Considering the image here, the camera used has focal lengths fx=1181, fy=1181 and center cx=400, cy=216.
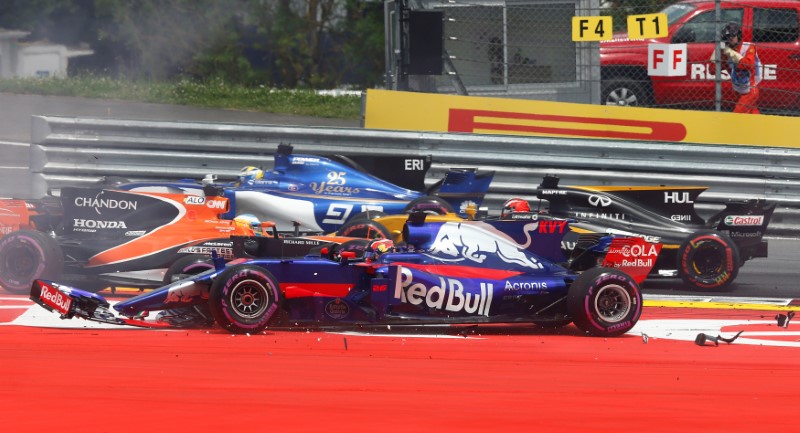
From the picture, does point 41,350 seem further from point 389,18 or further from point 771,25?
point 771,25

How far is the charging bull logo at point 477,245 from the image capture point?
27.3 ft

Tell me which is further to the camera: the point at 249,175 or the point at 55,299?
the point at 249,175

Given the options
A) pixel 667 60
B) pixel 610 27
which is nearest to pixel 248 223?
pixel 610 27

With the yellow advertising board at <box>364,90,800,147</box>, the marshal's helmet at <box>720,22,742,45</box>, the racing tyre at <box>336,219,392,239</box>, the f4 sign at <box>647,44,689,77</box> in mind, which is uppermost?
the marshal's helmet at <box>720,22,742,45</box>

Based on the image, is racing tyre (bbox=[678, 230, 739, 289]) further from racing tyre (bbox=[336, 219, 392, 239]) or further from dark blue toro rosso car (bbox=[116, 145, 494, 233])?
racing tyre (bbox=[336, 219, 392, 239])

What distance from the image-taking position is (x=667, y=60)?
1365 cm

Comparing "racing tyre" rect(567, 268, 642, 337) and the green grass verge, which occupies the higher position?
the green grass verge

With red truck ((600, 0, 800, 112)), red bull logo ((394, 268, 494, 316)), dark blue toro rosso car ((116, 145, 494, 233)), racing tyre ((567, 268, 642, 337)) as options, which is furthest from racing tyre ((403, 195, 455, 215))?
red truck ((600, 0, 800, 112))

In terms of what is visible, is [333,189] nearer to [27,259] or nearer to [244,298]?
[27,259]

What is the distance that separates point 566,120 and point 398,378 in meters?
7.92

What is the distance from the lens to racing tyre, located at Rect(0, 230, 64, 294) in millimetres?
9336

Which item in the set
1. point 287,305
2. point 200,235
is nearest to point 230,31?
point 200,235

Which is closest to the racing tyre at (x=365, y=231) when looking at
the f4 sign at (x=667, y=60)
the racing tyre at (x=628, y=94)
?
the f4 sign at (x=667, y=60)

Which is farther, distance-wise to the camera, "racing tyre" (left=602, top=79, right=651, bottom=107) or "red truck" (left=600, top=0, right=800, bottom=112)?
"racing tyre" (left=602, top=79, right=651, bottom=107)
